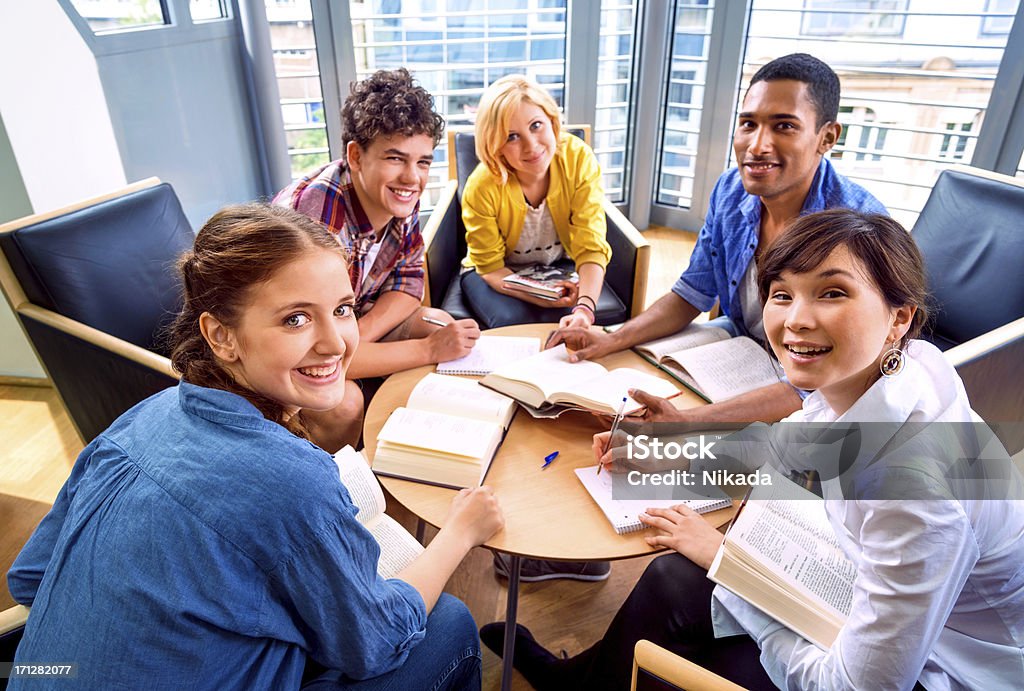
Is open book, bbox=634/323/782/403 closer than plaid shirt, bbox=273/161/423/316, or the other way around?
open book, bbox=634/323/782/403

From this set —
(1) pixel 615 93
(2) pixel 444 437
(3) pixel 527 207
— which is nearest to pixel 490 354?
(2) pixel 444 437

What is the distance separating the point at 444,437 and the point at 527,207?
116cm

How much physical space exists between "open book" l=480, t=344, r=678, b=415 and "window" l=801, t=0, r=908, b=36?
2470 mm

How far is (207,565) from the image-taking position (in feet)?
2.35

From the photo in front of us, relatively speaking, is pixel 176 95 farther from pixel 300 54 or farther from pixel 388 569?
pixel 388 569

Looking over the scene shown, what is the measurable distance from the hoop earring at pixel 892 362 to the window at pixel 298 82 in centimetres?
290

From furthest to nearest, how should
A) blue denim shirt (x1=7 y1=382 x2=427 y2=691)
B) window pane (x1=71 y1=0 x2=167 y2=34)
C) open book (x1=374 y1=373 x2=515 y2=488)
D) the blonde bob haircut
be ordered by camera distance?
window pane (x1=71 y1=0 x2=167 y2=34) → the blonde bob haircut → open book (x1=374 y1=373 x2=515 y2=488) → blue denim shirt (x1=7 y1=382 x2=427 y2=691)

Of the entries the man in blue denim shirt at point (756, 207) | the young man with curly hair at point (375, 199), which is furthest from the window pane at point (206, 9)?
the man in blue denim shirt at point (756, 207)

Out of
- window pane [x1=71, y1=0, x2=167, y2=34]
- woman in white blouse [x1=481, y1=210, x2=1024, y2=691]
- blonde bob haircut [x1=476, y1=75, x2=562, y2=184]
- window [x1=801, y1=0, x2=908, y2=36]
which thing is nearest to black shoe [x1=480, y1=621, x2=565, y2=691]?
woman in white blouse [x1=481, y1=210, x2=1024, y2=691]

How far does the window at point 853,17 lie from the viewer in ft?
9.55

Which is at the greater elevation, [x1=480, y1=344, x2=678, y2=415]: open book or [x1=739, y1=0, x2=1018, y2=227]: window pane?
[x1=739, y1=0, x2=1018, y2=227]: window pane

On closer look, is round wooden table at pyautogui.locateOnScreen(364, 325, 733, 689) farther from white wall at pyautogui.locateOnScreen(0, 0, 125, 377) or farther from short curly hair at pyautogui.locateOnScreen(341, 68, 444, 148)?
white wall at pyautogui.locateOnScreen(0, 0, 125, 377)

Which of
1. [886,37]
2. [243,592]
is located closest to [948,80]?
[886,37]

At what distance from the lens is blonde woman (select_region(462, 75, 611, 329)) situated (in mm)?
2016
